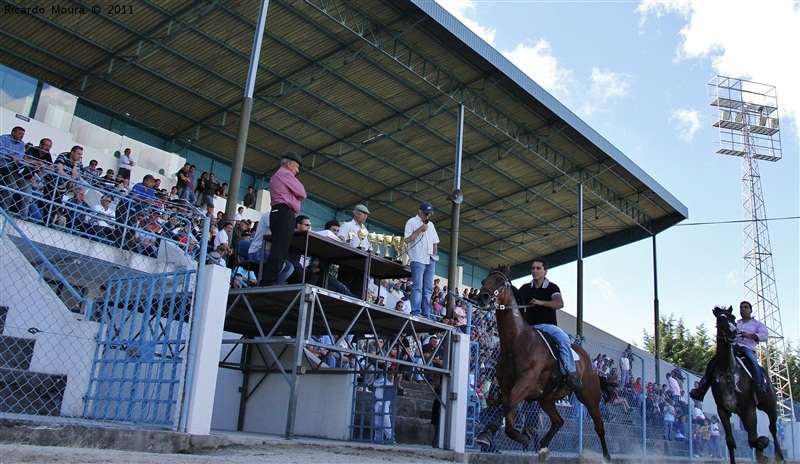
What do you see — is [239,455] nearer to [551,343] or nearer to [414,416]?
[551,343]

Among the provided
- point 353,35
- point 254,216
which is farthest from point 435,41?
point 254,216

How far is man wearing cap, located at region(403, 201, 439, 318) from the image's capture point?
12.0 m

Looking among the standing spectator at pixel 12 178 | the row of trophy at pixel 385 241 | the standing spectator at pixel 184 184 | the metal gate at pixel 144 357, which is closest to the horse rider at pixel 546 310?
the row of trophy at pixel 385 241

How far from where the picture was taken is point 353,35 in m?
20.5

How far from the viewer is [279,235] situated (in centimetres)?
873

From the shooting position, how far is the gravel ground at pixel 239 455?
496 cm

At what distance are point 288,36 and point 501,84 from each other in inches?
273

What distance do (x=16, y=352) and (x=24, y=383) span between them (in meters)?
0.47

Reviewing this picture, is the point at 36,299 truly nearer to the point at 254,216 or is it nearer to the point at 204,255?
the point at 204,255

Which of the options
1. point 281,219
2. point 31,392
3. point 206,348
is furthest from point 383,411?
point 31,392

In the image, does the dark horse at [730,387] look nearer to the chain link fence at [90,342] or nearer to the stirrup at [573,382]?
the stirrup at [573,382]

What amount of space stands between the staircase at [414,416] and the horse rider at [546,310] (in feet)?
7.78

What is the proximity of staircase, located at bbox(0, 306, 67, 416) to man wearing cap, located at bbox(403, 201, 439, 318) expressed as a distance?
5.61 metres

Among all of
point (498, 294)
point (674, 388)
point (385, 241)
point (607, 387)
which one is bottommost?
point (607, 387)
